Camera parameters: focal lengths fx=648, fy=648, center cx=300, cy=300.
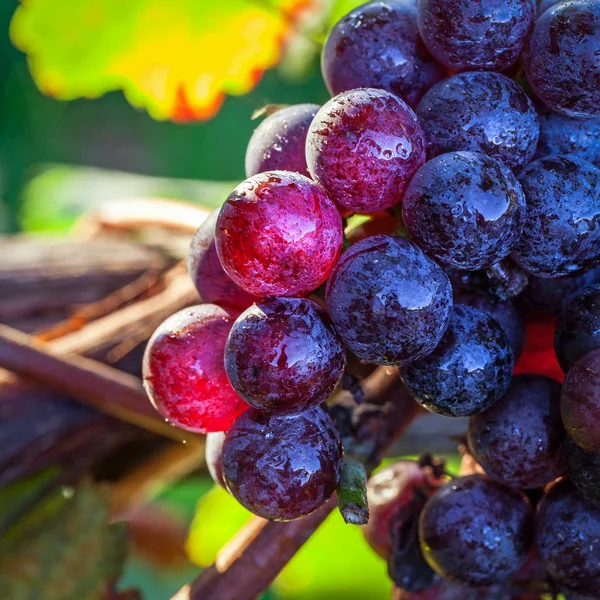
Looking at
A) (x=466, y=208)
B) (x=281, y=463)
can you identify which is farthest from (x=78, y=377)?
(x=466, y=208)

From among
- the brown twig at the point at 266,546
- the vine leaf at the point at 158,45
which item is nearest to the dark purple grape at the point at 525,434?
the brown twig at the point at 266,546

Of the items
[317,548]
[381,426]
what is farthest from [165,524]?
[381,426]

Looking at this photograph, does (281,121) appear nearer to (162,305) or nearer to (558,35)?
(558,35)

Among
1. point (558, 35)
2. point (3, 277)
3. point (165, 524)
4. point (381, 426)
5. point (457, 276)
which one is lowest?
point (165, 524)

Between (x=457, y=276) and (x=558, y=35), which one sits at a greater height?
(x=558, y=35)

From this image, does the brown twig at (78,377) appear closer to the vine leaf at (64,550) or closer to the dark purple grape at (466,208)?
the vine leaf at (64,550)

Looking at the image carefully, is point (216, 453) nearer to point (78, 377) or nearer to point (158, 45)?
point (78, 377)

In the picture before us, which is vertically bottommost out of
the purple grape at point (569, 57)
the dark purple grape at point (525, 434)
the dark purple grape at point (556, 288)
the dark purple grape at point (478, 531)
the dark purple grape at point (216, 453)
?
the dark purple grape at point (478, 531)
